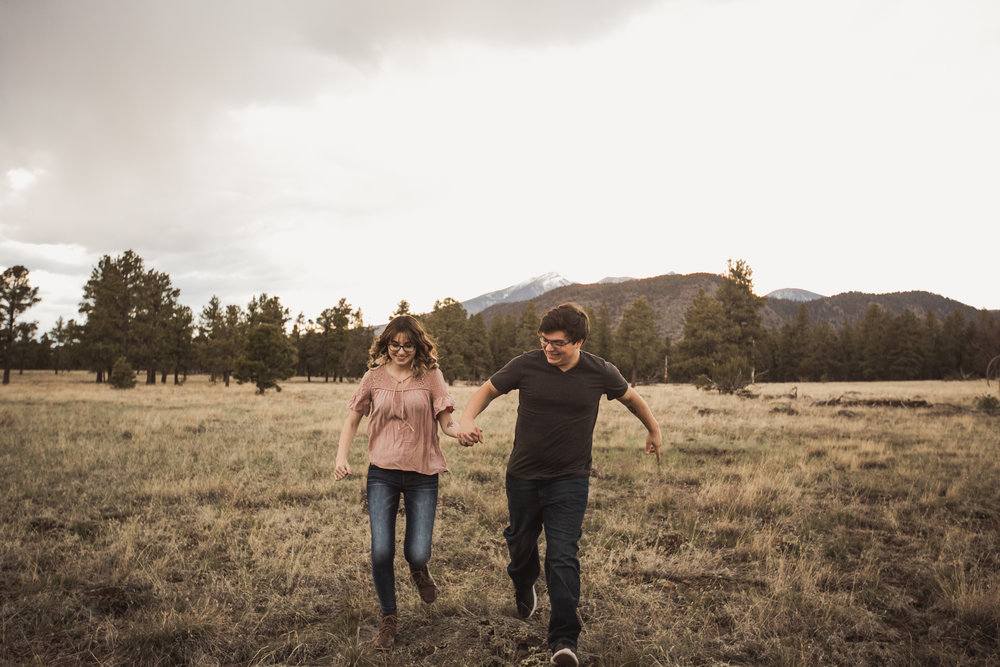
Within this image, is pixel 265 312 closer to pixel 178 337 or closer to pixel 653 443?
pixel 178 337

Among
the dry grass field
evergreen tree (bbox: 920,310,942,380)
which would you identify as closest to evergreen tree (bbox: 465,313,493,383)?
the dry grass field

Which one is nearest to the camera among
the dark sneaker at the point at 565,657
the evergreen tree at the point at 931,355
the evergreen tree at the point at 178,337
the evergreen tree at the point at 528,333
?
the dark sneaker at the point at 565,657

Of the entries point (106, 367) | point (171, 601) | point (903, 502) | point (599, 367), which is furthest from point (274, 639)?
point (106, 367)

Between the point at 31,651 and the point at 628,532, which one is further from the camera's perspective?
the point at 628,532

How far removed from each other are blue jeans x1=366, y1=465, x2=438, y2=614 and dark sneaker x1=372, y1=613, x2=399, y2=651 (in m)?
0.05

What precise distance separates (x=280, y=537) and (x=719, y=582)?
4.72 meters

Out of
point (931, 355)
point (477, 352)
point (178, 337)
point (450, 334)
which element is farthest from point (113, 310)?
point (931, 355)

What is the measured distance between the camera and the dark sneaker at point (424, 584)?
12.5ft

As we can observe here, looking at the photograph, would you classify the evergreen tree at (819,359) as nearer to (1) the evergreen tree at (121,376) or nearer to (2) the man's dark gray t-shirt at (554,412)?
(1) the evergreen tree at (121,376)

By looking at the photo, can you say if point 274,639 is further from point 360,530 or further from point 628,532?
point 628,532

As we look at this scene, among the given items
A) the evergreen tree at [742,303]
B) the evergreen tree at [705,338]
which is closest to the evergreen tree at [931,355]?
the evergreen tree at [742,303]

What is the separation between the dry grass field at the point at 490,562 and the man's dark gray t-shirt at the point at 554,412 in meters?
1.27

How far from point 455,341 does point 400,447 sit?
51.9m

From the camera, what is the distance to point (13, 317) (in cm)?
3866
